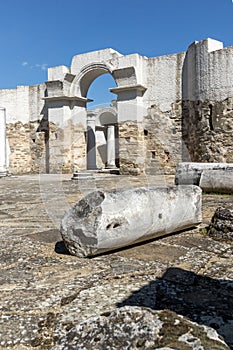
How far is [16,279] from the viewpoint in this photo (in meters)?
2.41

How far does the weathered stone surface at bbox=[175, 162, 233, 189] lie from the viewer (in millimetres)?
6348

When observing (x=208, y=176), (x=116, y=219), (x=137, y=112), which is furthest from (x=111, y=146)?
(x=116, y=219)

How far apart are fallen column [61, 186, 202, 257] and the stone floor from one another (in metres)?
0.12

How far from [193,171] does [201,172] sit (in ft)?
0.57

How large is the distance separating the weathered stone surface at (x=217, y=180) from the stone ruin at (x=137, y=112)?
5.01 meters

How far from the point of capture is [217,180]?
637 centimetres

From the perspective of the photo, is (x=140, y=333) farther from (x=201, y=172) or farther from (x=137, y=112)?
(x=137, y=112)

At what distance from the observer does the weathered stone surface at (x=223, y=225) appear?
3.35 metres

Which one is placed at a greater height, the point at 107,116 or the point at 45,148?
the point at 107,116

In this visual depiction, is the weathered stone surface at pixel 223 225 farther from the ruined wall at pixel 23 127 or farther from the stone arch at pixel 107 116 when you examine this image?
the stone arch at pixel 107 116

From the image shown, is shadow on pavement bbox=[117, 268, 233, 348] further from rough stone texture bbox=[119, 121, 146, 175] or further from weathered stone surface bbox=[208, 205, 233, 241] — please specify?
rough stone texture bbox=[119, 121, 146, 175]

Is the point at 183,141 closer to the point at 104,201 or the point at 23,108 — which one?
the point at 23,108

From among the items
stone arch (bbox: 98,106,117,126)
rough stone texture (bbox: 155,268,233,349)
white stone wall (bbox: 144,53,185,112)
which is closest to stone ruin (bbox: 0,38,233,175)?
white stone wall (bbox: 144,53,185,112)

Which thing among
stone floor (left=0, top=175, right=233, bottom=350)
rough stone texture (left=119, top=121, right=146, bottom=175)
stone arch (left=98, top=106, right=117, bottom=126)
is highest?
stone arch (left=98, top=106, right=117, bottom=126)
